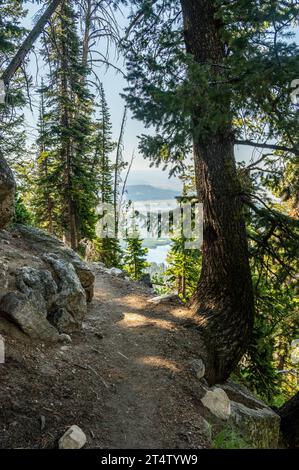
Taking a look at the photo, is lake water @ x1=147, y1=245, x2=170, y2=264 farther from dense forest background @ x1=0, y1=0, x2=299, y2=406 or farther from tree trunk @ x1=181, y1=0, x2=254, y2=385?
tree trunk @ x1=181, y1=0, x2=254, y2=385

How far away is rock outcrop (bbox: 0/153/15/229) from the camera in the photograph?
19.9 ft

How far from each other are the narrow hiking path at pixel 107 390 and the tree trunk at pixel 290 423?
87.2 inches

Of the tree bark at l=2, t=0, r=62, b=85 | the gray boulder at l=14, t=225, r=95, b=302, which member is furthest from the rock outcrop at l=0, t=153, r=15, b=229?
the tree bark at l=2, t=0, r=62, b=85

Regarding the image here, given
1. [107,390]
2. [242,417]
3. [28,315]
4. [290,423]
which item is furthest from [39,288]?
[290,423]

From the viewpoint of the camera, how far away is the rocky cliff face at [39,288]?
4.32m

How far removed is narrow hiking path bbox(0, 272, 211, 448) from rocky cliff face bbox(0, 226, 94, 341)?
1.06 ft

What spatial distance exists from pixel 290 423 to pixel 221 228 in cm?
379

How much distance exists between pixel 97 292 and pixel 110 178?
54.3ft

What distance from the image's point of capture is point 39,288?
4934mm

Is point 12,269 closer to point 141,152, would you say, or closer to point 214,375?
point 141,152

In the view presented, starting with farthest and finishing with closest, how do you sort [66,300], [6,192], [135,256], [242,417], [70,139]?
[135,256] → [70,139] → [6,192] → [66,300] → [242,417]

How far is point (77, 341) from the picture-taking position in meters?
5.08

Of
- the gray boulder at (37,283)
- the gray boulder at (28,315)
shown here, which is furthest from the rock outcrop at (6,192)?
the gray boulder at (28,315)

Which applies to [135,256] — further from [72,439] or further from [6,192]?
[72,439]
